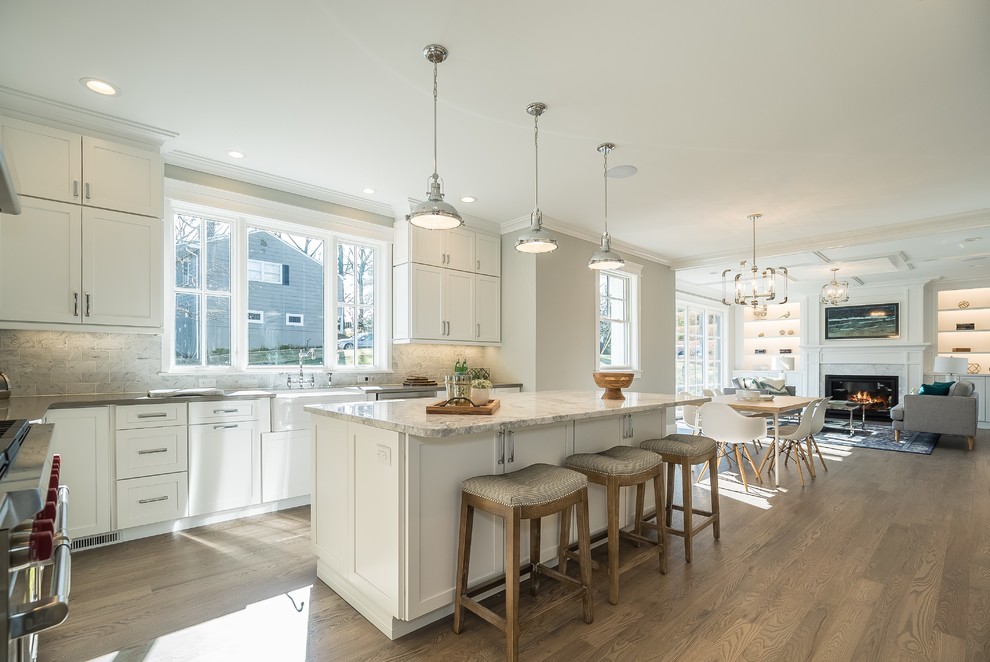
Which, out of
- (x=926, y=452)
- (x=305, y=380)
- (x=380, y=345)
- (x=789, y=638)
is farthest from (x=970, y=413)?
(x=305, y=380)

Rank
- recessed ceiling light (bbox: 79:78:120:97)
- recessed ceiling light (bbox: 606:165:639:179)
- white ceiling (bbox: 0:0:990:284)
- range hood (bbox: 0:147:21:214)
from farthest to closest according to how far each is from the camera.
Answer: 1. recessed ceiling light (bbox: 606:165:639:179)
2. recessed ceiling light (bbox: 79:78:120:97)
3. white ceiling (bbox: 0:0:990:284)
4. range hood (bbox: 0:147:21:214)

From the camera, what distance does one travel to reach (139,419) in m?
3.29

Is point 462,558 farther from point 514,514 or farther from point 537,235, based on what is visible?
point 537,235

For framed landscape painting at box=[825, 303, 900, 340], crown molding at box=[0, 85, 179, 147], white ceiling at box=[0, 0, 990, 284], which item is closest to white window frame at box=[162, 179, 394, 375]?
white ceiling at box=[0, 0, 990, 284]

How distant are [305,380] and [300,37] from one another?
296cm

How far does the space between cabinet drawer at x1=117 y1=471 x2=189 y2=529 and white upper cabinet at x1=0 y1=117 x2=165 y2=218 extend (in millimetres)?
1863

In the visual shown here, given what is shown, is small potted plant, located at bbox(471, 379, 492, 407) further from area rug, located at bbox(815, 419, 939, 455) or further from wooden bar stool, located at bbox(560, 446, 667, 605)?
area rug, located at bbox(815, 419, 939, 455)

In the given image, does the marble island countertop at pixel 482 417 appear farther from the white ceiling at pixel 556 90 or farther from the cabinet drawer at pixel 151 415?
the white ceiling at pixel 556 90

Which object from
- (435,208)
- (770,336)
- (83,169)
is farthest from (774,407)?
(770,336)

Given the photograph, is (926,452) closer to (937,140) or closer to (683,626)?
(937,140)

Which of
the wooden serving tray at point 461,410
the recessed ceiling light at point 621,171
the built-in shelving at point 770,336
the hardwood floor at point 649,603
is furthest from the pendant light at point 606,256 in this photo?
the built-in shelving at point 770,336

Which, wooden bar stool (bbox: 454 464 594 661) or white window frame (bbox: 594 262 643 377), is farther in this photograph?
white window frame (bbox: 594 262 643 377)

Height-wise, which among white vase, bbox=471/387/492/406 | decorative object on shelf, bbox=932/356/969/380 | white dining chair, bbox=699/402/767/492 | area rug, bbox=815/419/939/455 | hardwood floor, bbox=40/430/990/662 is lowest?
area rug, bbox=815/419/939/455

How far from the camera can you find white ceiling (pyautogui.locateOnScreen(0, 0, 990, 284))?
7.48ft
